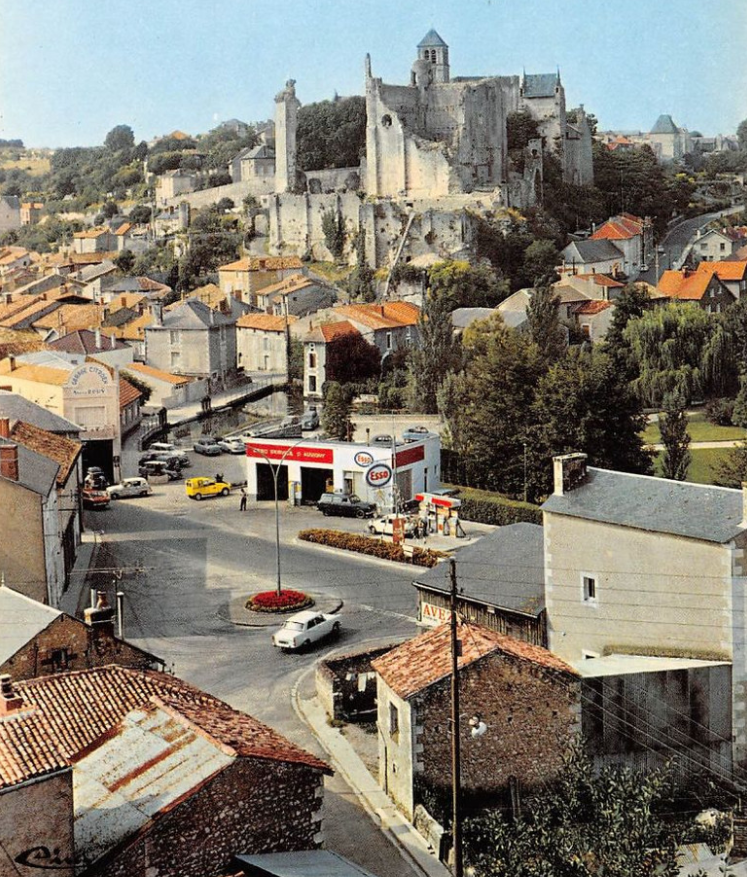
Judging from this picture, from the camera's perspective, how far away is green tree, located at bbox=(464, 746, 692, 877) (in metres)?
15.2

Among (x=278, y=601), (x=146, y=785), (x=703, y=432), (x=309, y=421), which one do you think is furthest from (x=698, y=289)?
(x=146, y=785)

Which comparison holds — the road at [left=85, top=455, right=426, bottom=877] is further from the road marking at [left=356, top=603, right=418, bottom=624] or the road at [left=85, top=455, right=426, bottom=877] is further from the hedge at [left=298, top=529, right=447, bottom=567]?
the hedge at [left=298, top=529, right=447, bottom=567]

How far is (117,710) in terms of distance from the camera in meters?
16.9

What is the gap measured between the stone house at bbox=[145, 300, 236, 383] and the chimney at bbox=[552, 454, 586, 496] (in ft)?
159

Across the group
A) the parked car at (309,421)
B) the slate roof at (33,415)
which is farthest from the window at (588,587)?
the parked car at (309,421)

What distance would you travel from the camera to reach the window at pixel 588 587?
76.5ft

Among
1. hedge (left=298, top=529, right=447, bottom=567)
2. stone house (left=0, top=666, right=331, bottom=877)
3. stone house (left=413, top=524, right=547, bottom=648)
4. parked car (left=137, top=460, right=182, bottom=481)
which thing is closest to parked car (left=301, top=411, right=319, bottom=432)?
parked car (left=137, top=460, right=182, bottom=481)

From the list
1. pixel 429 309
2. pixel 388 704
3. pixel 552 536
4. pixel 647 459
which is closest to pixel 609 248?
pixel 429 309

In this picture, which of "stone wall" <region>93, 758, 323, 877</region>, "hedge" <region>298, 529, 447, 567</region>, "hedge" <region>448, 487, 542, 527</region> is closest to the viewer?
"stone wall" <region>93, 758, 323, 877</region>

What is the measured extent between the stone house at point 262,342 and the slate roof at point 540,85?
3382 cm

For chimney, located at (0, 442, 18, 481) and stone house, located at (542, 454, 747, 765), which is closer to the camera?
stone house, located at (542, 454, 747, 765)

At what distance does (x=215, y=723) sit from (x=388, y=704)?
3.83m

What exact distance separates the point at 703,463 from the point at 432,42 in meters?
56.6

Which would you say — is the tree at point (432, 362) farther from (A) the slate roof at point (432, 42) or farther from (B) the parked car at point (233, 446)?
(A) the slate roof at point (432, 42)
